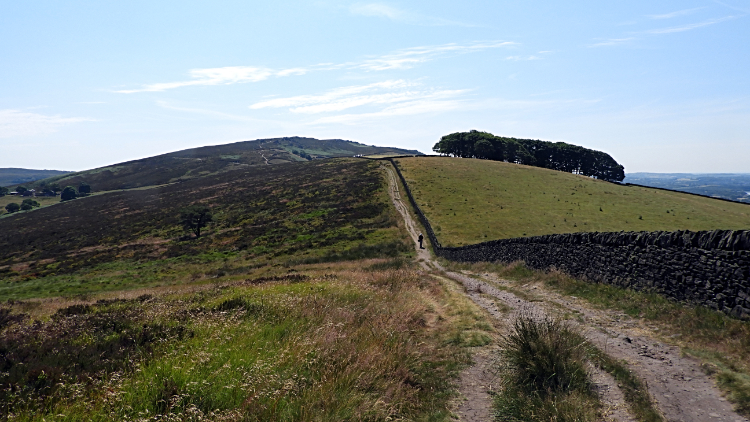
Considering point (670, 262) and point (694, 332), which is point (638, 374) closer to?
point (694, 332)

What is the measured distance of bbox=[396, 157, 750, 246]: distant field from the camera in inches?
1677

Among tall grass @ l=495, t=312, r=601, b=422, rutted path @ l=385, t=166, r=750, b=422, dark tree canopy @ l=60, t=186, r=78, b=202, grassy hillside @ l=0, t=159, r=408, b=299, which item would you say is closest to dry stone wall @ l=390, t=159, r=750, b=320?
rutted path @ l=385, t=166, r=750, b=422

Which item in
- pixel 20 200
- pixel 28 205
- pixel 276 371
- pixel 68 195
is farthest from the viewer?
pixel 20 200

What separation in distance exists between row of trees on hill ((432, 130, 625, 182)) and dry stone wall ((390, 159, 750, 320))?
9813 centimetres

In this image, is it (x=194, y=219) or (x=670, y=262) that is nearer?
(x=670, y=262)

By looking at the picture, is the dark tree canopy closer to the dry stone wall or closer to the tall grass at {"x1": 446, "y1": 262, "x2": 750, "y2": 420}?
the dry stone wall

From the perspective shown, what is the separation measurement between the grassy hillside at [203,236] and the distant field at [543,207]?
7731 mm

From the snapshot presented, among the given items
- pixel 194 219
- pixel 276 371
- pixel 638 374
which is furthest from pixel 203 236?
pixel 638 374

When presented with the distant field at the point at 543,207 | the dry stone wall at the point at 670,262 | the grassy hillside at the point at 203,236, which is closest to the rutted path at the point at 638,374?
the dry stone wall at the point at 670,262

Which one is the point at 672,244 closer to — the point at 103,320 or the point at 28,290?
the point at 103,320

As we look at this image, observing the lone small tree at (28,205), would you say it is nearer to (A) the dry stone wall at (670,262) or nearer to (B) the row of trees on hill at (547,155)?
(B) the row of trees on hill at (547,155)

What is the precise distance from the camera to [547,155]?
117312 millimetres

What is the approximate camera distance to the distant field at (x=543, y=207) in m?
42.6

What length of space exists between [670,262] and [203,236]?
58282 millimetres
